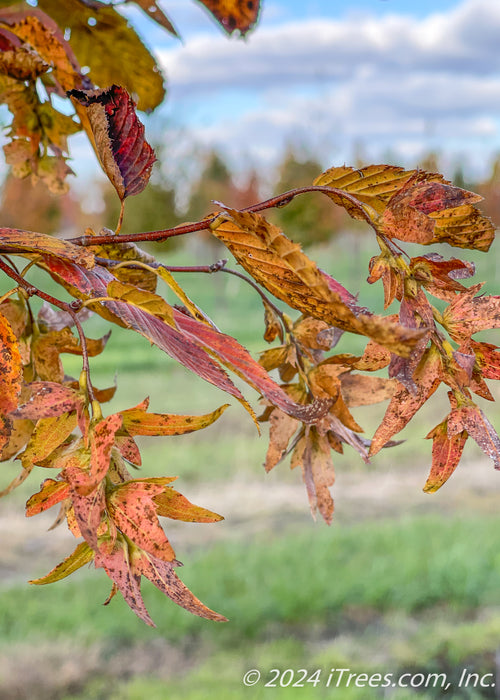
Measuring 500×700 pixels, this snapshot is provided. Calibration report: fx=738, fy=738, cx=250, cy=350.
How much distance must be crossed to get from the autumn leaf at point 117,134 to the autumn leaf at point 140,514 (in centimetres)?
22

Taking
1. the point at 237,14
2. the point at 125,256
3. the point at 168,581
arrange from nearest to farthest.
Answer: the point at 168,581, the point at 125,256, the point at 237,14

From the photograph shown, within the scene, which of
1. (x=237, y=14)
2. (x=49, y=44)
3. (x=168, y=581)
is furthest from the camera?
(x=237, y=14)

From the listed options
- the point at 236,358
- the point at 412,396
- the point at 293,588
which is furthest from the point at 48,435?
the point at 293,588

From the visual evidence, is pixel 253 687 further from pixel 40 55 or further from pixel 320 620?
pixel 40 55

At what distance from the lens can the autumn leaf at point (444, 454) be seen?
1.67 feet

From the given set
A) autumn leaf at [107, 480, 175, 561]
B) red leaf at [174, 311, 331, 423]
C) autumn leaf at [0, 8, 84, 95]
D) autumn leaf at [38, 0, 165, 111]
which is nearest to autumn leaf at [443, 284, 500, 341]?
red leaf at [174, 311, 331, 423]

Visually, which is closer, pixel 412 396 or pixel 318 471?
pixel 412 396

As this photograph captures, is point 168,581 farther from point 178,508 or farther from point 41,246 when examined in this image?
point 41,246

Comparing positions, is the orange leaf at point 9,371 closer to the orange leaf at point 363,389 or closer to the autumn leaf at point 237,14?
the orange leaf at point 363,389

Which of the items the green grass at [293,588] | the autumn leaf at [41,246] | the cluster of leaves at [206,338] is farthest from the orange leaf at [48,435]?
the green grass at [293,588]

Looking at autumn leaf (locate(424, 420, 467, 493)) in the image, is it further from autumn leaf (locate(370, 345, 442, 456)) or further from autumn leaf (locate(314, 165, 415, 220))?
autumn leaf (locate(314, 165, 415, 220))

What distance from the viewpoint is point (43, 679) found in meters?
3.67

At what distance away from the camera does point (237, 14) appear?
97 cm

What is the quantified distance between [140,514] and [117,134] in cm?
27
